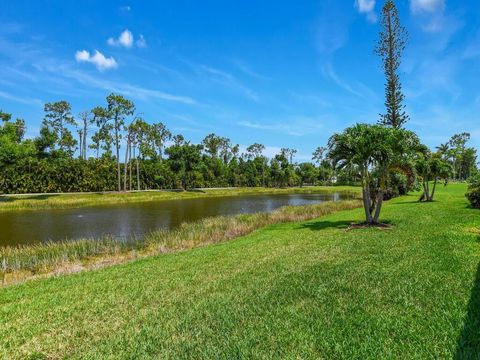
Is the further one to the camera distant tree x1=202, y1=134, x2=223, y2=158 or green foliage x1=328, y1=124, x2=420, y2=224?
distant tree x1=202, y1=134, x2=223, y2=158

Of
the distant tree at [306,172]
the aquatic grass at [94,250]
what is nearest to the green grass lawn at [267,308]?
the aquatic grass at [94,250]

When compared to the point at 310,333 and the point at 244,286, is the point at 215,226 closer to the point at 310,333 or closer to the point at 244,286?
the point at 244,286

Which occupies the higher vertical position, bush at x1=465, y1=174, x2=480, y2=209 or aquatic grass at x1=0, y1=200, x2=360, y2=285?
bush at x1=465, y1=174, x2=480, y2=209

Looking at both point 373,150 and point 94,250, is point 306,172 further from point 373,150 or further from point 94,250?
point 94,250

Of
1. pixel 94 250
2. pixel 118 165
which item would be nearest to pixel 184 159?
pixel 118 165

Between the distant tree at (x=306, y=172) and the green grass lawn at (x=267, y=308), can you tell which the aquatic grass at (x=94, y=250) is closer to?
the green grass lawn at (x=267, y=308)

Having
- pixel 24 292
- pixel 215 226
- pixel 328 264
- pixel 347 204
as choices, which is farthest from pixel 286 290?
pixel 347 204

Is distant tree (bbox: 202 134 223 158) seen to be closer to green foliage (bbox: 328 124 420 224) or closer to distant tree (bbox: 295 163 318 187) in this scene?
distant tree (bbox: 295 163 318 187)

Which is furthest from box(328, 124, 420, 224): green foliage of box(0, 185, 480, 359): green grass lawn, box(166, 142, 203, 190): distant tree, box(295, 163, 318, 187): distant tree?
box(295, 163, 318, 187): distant tree

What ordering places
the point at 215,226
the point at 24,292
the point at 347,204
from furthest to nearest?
1. the point at 347,204
2. the point at 215,226
3. the point at 24,292

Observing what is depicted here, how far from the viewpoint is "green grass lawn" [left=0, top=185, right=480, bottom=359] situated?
4.87 m

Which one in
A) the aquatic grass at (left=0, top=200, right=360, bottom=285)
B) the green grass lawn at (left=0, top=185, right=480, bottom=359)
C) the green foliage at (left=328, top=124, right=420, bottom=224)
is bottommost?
the aquatic grass at (left=0, top=200, right=360, bottom=285)

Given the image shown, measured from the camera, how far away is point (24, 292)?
9.00 m

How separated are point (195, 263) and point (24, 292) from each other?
4.81m
